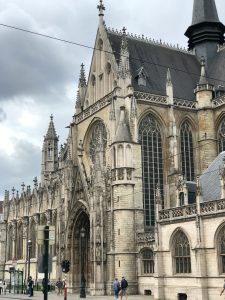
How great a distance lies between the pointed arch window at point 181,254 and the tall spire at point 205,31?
2518 centimetres

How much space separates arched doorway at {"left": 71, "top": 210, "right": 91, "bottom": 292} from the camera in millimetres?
41938

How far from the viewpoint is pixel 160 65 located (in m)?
45.4

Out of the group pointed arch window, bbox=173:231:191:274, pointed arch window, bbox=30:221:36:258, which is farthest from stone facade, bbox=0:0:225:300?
pointed arch window, bbox=30:221:36:258

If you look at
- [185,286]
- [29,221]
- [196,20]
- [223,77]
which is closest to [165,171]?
[223,77]

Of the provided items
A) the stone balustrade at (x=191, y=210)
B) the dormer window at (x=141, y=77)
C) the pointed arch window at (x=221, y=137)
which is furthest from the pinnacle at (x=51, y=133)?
the stone balustrade at (x=191, y=210)

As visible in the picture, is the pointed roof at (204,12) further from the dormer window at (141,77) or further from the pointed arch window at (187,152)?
the pointed arch window at (187,152)

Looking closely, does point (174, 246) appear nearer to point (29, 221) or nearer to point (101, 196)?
point (101, 196)

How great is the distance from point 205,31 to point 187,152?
1543 centimetres

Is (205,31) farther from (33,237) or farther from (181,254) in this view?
(33,237)

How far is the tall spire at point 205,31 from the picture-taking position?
5031 centimetres

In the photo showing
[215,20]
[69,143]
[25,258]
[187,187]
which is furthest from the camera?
[25,258]

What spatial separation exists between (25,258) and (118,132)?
25.9m

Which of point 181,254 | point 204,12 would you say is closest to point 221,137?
point 181,254

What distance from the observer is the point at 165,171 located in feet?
133
